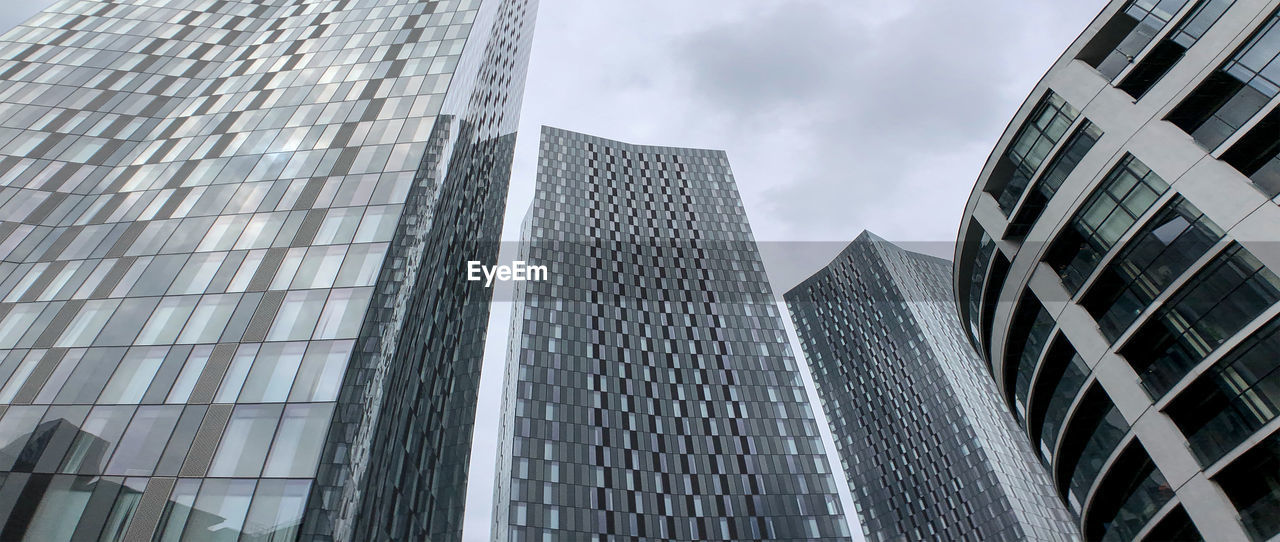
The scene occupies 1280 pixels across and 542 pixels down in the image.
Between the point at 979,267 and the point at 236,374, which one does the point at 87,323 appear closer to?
the point at 236,374

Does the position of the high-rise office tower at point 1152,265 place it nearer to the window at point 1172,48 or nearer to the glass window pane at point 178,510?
the window at point 1172,48

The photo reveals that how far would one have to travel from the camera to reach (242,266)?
84.5ft

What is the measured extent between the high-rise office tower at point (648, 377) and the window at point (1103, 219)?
171 feet

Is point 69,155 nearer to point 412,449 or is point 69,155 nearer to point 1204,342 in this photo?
point 412,449

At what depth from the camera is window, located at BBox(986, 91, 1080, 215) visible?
25.3 m

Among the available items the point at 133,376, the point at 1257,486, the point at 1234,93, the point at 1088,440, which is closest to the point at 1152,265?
the point at 1234,93

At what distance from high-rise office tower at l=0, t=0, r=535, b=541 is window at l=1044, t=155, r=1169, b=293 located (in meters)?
28.5

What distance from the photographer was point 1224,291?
18.5 m

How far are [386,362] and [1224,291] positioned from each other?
29770mm

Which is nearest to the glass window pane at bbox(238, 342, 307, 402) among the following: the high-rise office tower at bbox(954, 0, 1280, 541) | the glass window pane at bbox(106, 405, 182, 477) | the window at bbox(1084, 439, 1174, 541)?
the glass window pane at bbox(106, 405, 182, 477)

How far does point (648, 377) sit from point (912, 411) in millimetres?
56178

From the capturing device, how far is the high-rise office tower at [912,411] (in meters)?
94.4

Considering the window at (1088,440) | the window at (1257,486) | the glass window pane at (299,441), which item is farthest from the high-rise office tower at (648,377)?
the window at (1257,486)

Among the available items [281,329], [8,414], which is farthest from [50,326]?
[281,329]
